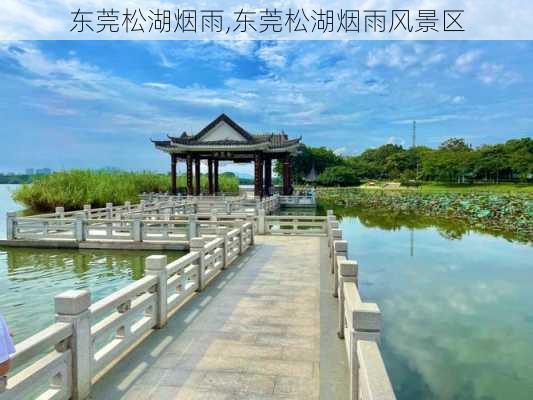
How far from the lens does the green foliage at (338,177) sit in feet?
211

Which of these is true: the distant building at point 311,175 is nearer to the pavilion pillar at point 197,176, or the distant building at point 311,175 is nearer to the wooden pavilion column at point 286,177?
the wooden pavilion column at point 286,177

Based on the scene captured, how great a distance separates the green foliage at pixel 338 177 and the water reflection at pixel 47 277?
5445 cm

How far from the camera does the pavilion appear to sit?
25.2 m

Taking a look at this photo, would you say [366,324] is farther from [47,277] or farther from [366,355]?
[47,277]

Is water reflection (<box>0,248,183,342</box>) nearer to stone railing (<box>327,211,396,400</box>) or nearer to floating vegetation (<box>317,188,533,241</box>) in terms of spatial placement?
stone railing (<box>327,211,396,400</box>)

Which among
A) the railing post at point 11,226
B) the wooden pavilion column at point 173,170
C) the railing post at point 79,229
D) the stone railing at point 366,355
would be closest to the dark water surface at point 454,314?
the stone railing at point 366,355

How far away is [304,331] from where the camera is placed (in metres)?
4.93

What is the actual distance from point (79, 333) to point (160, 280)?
1.69 meters

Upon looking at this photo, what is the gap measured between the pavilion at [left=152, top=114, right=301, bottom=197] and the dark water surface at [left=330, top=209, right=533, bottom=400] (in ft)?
40.7

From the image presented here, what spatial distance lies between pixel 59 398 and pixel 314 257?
731 centimetres

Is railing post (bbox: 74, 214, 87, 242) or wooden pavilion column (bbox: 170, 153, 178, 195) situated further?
wooden pavilion column (bbox: 170, 153, 178, 195)

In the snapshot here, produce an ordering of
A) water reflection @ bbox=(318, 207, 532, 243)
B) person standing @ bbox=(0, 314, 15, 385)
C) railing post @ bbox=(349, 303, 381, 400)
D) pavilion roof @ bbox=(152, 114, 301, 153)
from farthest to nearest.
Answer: pavilion roof @ bbox=(152, 114, 301, 153)
water reflection @ bbox=(318, 207, 532, 243)
railing post @ bbox=(349, 303, 381, 400)
person standing @ bbox=(0, 314, 15, 385)

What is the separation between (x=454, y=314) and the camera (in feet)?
23.7

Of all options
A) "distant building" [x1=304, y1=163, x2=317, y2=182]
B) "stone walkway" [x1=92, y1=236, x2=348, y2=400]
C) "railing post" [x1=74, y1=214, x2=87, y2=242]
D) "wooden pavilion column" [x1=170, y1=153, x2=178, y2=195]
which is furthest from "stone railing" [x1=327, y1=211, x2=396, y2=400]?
"distant building" [x1=304, y1=163, x2=317, y2=182]
